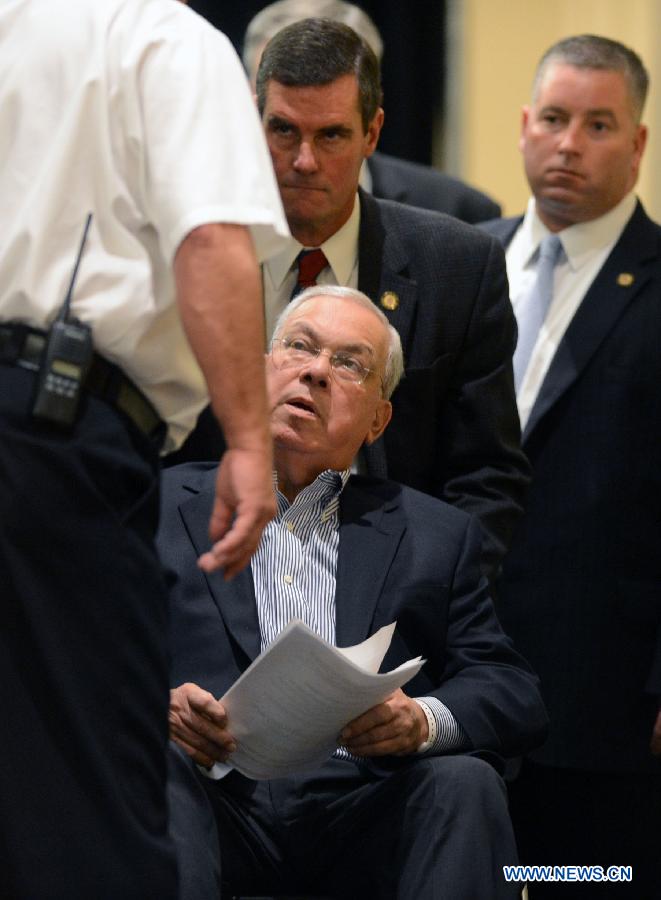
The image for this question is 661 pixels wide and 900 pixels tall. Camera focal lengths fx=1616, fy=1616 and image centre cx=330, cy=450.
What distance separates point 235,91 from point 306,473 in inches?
38.6

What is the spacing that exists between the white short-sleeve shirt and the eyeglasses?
0.91 meters

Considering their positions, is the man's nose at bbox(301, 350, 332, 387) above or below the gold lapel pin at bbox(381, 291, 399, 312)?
below

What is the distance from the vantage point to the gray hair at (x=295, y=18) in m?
3.84

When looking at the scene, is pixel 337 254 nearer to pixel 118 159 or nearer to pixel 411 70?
pixel 118 159

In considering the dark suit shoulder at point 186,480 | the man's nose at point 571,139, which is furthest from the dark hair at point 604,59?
the dark suit shoulder at point 186,480

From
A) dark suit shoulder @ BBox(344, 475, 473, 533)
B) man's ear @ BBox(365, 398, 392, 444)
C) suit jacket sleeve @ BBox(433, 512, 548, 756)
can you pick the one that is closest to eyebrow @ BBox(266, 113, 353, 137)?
man's ear @ BBox(365, 398, 392, 444)

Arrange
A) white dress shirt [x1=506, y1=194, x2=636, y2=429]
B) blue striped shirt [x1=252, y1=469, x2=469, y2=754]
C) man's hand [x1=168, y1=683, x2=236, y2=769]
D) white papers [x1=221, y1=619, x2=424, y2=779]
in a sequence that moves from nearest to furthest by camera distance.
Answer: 1. white papers [x1=221, y1=619, x2=424, y2=779]
2. man's hand [x1=168, y1=683, x2=236, y2=769]
3. blue striped shirt [x1=252, y1=469, x2=469, y2=754]
4. white dress shirt [x1=506, y1=194, x2=636, y2=429]

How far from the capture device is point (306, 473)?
8.52 feet

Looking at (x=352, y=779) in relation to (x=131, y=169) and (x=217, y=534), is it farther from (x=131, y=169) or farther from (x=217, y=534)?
(x=131, y=169)

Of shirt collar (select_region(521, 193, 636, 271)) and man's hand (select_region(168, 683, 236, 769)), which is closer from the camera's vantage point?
man's hand (select_region(168, 683, 236, 769))

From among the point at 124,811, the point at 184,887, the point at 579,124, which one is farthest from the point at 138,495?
the point at 579,124

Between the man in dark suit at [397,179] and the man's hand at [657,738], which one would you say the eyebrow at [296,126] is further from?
the man's hand at [657,738]

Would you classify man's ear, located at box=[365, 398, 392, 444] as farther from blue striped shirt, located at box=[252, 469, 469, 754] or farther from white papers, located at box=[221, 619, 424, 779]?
white papers, located at box=[221, 619, 424, 779]

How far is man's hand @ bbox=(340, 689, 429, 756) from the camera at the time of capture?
7.27 ft
